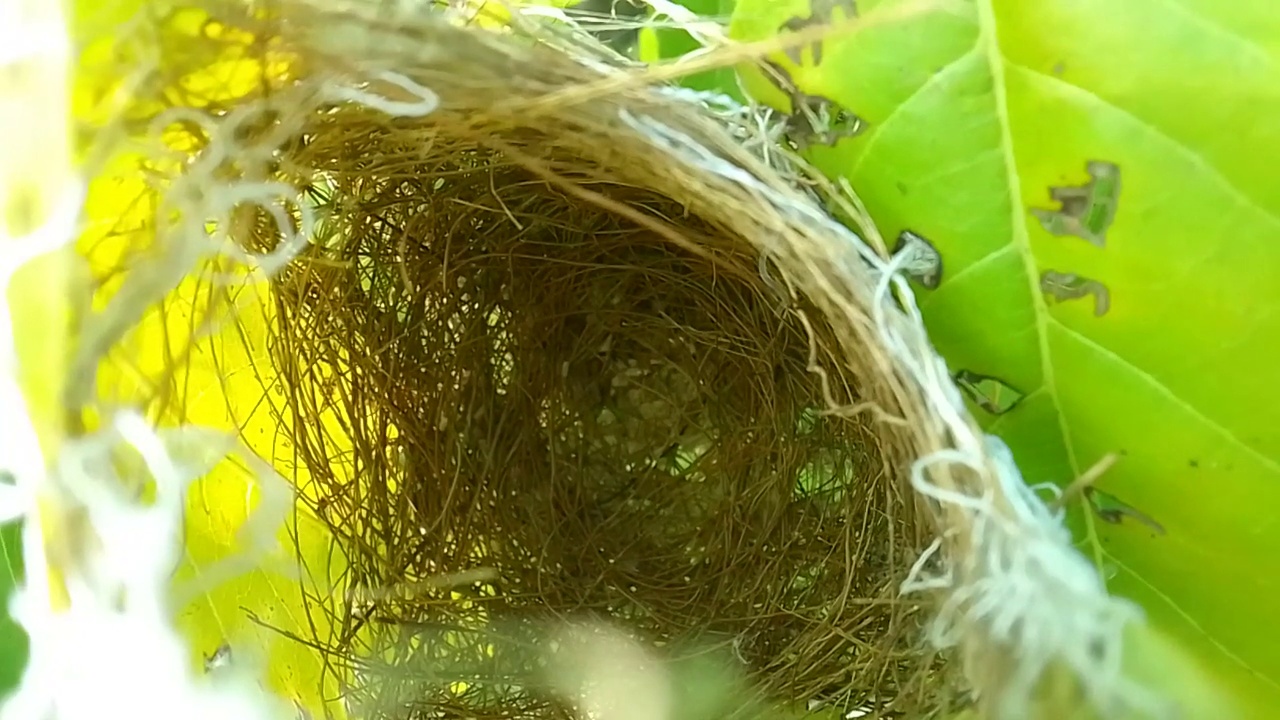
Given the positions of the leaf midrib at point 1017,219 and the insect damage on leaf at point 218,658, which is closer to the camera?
the leaf midrib at point 1017,219

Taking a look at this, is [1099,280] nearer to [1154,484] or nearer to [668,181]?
[1154,484]

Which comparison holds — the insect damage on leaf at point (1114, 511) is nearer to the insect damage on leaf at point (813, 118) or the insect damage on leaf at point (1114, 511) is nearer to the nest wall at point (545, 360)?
the nest wall at point (545, 360)

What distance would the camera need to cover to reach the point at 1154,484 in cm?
42

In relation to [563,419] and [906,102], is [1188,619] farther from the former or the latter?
[563,419]

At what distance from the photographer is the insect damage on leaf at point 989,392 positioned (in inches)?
17.3

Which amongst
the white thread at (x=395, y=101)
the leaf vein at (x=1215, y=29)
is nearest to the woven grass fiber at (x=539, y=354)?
the white thread at (x=395, y=101)

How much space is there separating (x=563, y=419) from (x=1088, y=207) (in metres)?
0.41

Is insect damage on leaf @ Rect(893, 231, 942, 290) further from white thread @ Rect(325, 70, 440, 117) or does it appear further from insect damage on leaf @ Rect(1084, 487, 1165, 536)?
white thread @ Rect(325, 70, 440, 117)

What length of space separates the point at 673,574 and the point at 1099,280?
0.38 meters

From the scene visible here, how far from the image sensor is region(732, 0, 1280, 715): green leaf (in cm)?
36

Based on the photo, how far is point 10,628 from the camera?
455 millimetres

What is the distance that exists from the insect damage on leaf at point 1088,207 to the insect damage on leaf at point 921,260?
0.05 m

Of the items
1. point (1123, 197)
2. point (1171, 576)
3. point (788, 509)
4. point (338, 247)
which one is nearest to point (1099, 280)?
point (1123, 197)

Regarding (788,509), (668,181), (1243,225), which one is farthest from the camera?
(788,509)
